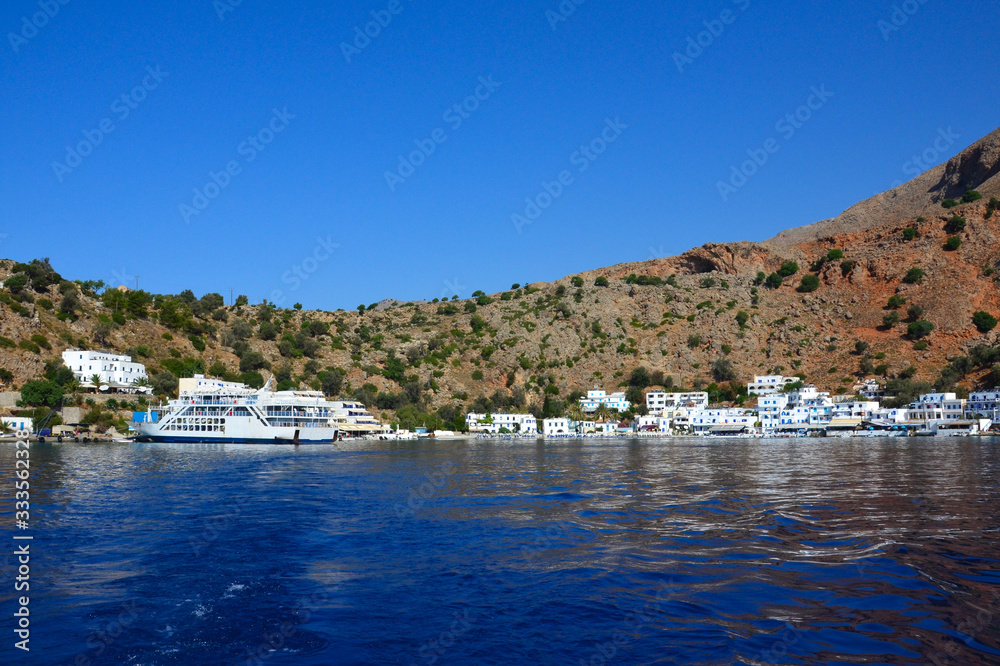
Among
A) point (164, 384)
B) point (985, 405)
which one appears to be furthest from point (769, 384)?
point (164, 384)

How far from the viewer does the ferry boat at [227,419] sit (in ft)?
261

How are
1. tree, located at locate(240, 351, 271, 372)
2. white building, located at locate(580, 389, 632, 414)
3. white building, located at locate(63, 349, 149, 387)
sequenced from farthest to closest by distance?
white building, located at locate(580, 389, 632, 414) < tree, located at locate(240, 351, 271, 372) < white building, located at locate(63, 349, 149, 387)

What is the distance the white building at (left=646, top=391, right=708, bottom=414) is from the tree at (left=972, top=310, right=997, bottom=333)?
41615 millimetres

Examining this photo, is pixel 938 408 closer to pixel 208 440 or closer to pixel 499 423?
pixel 499 423

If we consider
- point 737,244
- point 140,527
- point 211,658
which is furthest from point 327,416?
point 737,244

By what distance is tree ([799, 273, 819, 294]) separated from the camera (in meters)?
142

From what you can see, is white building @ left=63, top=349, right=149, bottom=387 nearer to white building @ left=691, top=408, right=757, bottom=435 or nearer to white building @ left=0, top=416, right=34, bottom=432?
white building @ left=0, top=416, right=34, bottom=432

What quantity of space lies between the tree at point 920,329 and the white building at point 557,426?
55.9m

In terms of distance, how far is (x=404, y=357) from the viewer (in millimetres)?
126062

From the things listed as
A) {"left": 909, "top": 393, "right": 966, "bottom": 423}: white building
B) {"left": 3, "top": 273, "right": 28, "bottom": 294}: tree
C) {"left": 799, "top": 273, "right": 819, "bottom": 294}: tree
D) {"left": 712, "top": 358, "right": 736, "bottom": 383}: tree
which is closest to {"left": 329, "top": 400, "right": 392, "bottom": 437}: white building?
{"left": 3, "top": 273, "right": 28, "bottom": 294}: tree

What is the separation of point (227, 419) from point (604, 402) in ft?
201

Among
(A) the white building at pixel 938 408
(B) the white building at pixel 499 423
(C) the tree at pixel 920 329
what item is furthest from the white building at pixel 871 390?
(B) the white building at pixel 499 423

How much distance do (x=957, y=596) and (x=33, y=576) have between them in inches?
717

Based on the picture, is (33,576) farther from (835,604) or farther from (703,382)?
(703,382)
